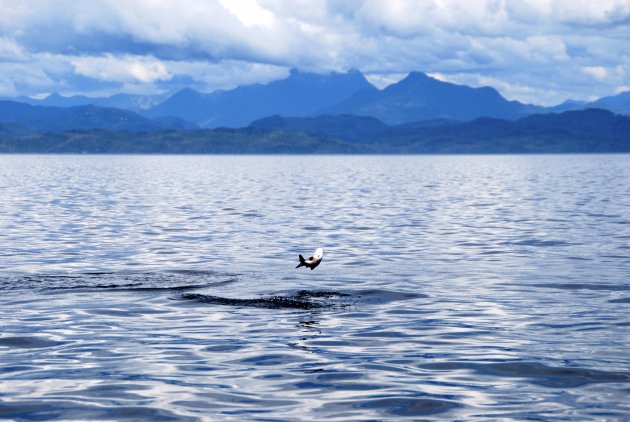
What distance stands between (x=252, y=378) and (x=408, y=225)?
41.8 meters

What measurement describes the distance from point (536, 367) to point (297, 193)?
281 ft

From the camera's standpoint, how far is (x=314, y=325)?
23359mm

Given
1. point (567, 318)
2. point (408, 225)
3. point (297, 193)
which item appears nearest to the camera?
point (567, 318)

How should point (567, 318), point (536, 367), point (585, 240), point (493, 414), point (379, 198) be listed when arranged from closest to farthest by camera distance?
point (493, 414)
point (536, 367)
point (567, 318)
point (585, 240)
point (379, 198)

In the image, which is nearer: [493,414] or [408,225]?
[493,414]

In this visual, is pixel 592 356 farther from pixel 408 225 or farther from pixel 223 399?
pixel 408 225

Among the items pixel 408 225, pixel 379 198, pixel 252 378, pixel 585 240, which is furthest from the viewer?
pixel 379 198

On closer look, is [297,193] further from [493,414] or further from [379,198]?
[493,414]

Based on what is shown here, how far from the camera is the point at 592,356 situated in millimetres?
19625

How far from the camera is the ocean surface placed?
15.9m

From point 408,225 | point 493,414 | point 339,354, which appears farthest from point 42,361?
point 408,225

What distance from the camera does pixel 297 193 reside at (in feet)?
340

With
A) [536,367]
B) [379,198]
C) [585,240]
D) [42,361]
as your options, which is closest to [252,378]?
[42,361]

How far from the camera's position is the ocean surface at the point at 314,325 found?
15.9 meters
